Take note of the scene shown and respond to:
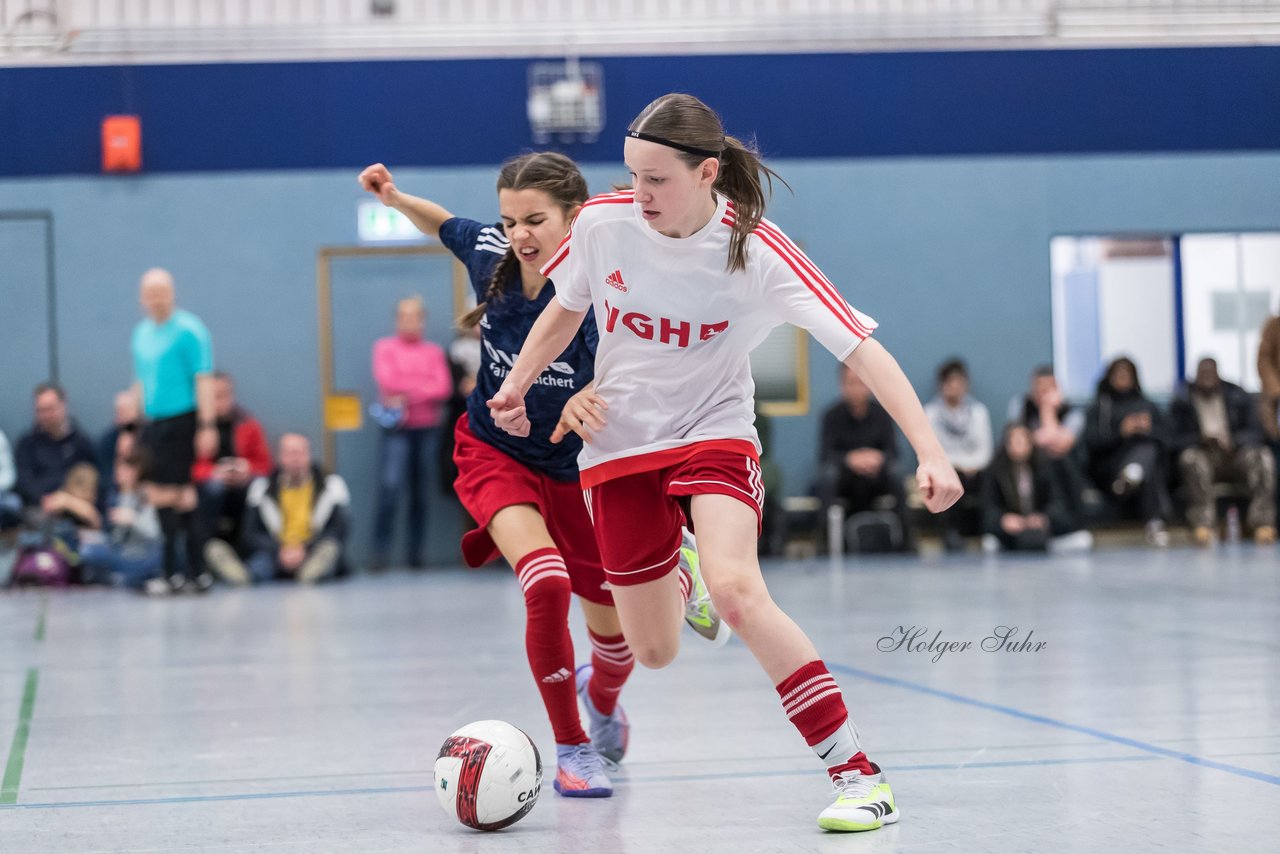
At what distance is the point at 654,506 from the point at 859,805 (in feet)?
2.63

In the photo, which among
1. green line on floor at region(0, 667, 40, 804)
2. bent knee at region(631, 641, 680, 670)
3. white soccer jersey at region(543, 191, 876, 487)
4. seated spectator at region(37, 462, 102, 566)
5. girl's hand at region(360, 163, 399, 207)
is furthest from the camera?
seated spectator at region(37, 462, 102, 566)

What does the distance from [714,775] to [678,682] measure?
1740mm

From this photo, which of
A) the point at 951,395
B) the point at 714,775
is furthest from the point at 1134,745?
the point at 951,395

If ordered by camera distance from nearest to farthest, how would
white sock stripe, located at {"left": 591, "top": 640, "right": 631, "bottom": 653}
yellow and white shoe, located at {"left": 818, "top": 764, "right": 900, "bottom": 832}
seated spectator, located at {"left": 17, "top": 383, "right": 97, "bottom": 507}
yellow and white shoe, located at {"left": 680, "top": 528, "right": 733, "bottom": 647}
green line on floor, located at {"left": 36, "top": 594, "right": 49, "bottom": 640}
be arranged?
yellow and white shoe, located at {"left": 818, "top": 764, "right": 900, "bottom": 832}
white sock stripe, located at {"left": 591, "top": 640, "right": 631, "bottom": 653}
yellow and white shoe, located at {"left": 680, "top": 528, "right": 733, "bottom": 647}
green line on floor, located at {"left": 36, "top": 594, "right": 49, "bottom": 640}
seated spectator, located at {"left": 17, "top": 383, "right": 97, "bottom": 507}

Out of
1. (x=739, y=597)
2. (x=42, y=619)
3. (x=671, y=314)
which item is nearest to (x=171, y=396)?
(x=42, y=619)

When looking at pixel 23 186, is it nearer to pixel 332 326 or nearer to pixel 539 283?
pixel 332 326

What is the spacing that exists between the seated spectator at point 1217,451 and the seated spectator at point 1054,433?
785mm

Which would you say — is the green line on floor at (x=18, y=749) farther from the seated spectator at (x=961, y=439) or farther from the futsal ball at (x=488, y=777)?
the seated spectator at (x=961, y=439)

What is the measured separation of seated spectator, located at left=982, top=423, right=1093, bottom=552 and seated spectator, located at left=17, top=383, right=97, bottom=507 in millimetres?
6414

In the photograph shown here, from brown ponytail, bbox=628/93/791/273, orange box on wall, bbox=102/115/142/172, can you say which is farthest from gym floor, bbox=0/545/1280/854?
orange box on wall, bbox=102/115/142/172

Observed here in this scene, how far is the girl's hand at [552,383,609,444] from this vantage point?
11.5ft

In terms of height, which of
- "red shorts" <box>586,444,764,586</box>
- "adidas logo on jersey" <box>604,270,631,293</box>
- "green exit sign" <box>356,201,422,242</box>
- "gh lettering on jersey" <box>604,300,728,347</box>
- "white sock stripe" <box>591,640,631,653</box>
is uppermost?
"green exit sign" <box>356,201,422,242</box>

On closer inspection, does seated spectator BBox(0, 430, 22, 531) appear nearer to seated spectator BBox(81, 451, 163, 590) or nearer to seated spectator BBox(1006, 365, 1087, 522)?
seated spectator BBox(81, 451, 163, 590)

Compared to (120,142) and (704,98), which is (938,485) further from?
(120,142)
